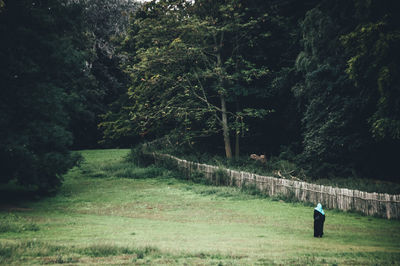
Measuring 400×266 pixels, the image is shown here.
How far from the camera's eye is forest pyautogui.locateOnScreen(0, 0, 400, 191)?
18.0 metres

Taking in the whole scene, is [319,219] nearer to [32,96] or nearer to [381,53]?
[381,53]

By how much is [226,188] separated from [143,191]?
4629mm

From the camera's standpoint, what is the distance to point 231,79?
100 ft

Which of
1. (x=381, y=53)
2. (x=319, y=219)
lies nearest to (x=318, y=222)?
(x=319, y=219)

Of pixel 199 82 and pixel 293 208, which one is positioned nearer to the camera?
pixel 293 208

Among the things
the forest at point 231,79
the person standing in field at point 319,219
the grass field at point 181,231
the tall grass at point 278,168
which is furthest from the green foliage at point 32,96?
the person standing in field at point 319,219

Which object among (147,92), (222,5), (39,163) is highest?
(222,5)

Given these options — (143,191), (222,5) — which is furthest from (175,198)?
(222,5)

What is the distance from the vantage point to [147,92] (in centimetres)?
2994

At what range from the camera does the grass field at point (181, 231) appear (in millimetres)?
8500

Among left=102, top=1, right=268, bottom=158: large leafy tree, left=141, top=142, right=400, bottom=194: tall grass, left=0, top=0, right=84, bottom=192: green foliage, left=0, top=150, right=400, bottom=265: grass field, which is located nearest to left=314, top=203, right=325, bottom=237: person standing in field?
left=0, top=150, right=400, bottom=265: grass field

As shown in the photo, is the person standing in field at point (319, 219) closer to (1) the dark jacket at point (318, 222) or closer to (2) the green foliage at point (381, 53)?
(1) the dark jacket at point (318, 222)

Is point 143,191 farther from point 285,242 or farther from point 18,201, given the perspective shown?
point 285,242

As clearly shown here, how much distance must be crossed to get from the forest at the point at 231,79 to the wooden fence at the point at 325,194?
2.72 meters
